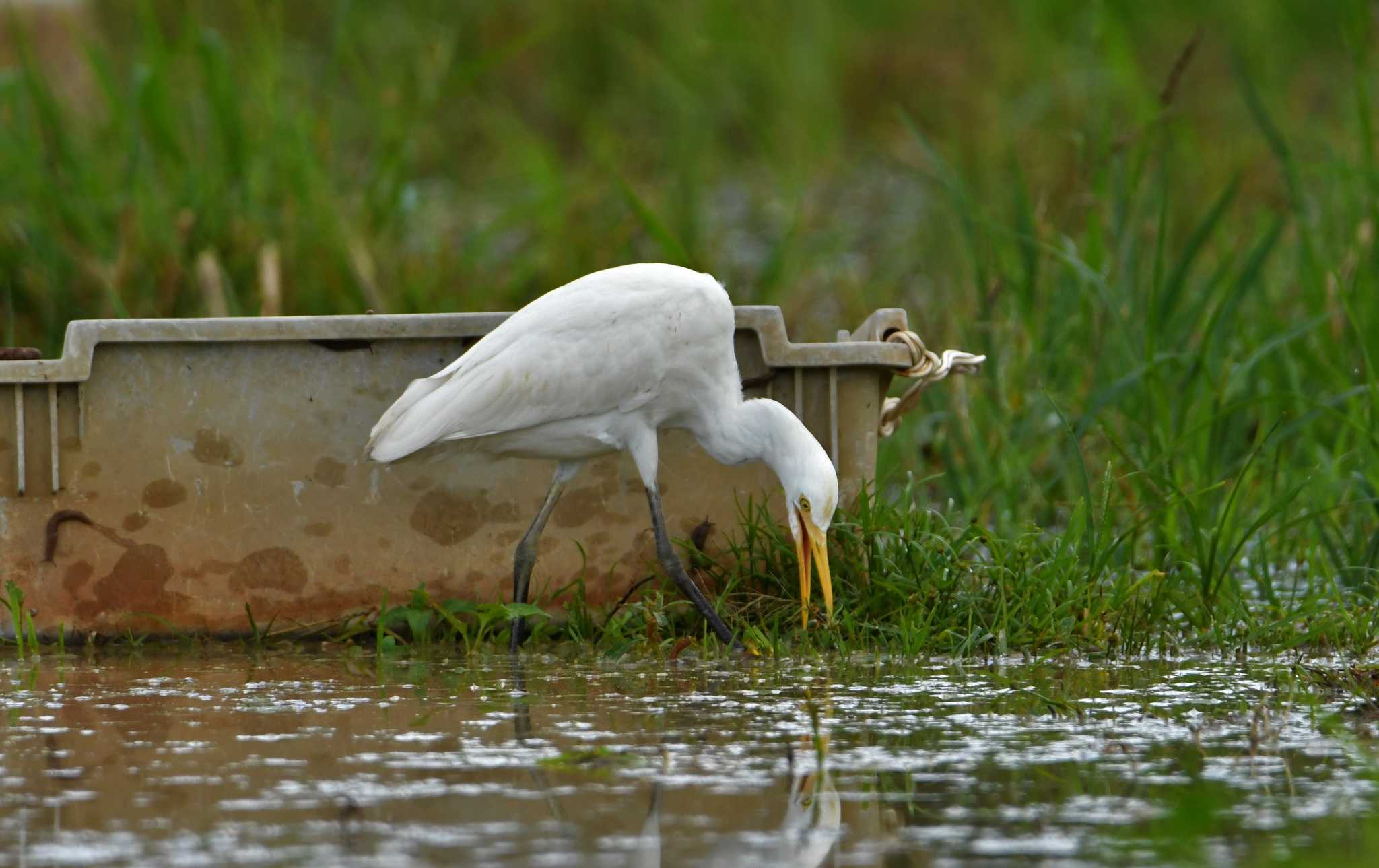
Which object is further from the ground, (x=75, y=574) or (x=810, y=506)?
(x=810, y=506)

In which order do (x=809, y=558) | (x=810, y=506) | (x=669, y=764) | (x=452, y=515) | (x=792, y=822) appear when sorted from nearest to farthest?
(x=792, y=822) → (x=669, y=764) → (x=810, y=506) → (x=809, y=558) → (x=452, y=515)

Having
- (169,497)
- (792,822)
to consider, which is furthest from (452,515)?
(792,822)

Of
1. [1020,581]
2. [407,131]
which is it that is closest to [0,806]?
[1020,581]

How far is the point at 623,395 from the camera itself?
15.4 feet

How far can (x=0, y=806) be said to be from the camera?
2.89 metres

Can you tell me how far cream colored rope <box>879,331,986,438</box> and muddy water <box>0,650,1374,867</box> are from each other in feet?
3.18

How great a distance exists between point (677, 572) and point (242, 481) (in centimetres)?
112

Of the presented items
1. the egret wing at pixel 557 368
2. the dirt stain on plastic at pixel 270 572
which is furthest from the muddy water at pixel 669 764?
the egret wing at pixel 557 368

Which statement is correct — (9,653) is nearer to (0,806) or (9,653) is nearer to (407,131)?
(0,806)

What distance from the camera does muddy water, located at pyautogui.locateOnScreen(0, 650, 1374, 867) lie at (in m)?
2.65

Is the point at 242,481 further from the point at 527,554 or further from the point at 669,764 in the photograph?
the point at 669,764

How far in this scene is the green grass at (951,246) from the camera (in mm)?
4812

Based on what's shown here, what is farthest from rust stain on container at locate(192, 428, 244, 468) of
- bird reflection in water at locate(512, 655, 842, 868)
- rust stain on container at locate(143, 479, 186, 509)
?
bird reflection in water at locate(512, 655, 842, 868)

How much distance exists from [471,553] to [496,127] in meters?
7.10
